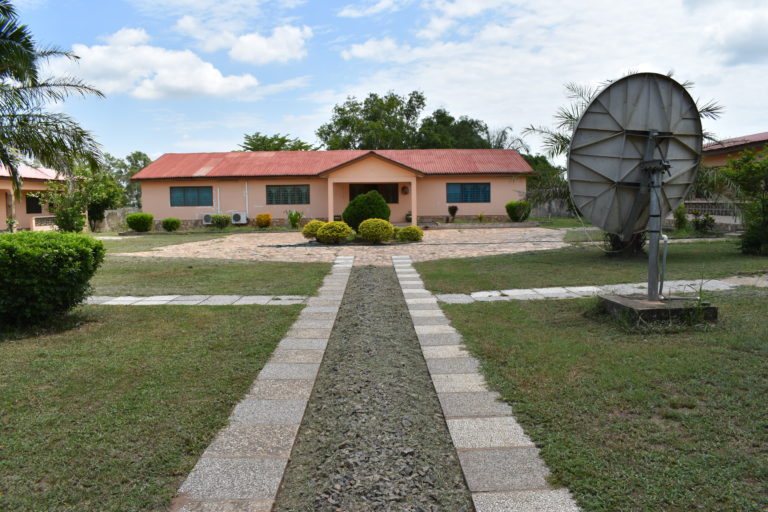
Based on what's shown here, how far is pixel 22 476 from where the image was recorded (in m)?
3.03

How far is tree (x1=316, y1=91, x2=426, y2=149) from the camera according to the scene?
46.1 m

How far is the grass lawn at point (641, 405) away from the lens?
2.83 metres

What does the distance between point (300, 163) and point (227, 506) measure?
96.6 feet

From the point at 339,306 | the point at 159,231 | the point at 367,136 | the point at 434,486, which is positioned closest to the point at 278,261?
the point at 339,306

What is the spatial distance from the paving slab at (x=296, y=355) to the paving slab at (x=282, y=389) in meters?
0.60

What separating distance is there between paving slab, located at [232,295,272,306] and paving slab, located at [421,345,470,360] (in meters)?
3.43

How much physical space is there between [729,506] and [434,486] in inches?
54.4

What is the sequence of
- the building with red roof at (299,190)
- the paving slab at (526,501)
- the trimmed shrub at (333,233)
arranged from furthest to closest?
the building with red roof at (299,190) < the trimmed shrub at (333,233) < the paving slab at (526,501)

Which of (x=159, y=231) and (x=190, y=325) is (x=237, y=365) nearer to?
(x=190, y=325)

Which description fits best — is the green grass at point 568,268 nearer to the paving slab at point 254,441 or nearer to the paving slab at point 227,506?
the paving slab at point 254,441

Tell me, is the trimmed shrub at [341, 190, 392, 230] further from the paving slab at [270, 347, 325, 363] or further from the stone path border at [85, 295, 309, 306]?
the paving slab at [270, 347, 325, 363]

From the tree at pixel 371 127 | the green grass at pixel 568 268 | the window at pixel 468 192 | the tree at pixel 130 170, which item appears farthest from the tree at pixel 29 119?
the tree at pixel 130 170

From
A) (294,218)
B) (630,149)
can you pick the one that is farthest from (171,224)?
(630,149)

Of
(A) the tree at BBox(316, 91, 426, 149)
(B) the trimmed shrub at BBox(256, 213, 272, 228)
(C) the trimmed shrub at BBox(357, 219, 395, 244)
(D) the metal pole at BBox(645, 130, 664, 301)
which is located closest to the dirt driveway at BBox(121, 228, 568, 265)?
(C) the trimmed shrub at BBox(357, 219, 395, 244)
